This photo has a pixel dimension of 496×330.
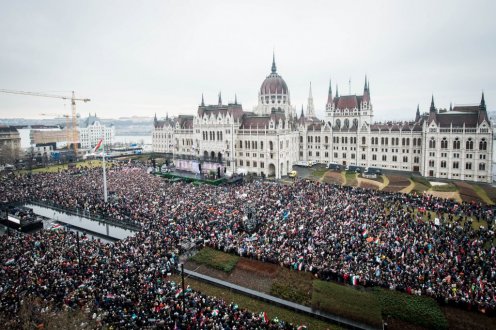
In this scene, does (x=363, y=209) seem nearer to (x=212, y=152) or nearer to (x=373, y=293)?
(x=373, y=293)

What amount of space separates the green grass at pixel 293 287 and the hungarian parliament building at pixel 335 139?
40.6 metres

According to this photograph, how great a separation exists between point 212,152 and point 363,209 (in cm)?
4633

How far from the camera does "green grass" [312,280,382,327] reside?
20.0m

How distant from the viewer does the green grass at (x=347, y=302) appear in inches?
787

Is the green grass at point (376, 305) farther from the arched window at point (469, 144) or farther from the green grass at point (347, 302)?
the arched window at point (469, 144)

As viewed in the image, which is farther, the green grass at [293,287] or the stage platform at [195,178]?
the stage platform at [195,178]

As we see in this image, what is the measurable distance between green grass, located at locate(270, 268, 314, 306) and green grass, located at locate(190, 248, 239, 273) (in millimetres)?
4410

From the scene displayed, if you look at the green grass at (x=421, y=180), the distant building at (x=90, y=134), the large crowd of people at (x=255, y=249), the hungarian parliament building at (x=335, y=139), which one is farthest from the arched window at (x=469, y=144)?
the distant building at (x=90, y=134)

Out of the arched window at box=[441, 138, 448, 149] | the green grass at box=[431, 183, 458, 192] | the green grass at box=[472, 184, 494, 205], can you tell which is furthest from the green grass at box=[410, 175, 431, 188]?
the arched window at box=[441, 138, 448, 149]

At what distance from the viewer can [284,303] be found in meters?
21.7

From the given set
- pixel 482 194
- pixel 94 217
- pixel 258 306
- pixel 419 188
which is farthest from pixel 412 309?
pixel 482 194

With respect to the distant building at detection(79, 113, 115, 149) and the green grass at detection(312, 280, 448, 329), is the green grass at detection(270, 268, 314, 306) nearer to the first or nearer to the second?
the green grass at detection(312, 280, 448, 329)

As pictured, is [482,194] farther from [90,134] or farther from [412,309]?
[90,134]

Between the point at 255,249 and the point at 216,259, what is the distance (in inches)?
141
